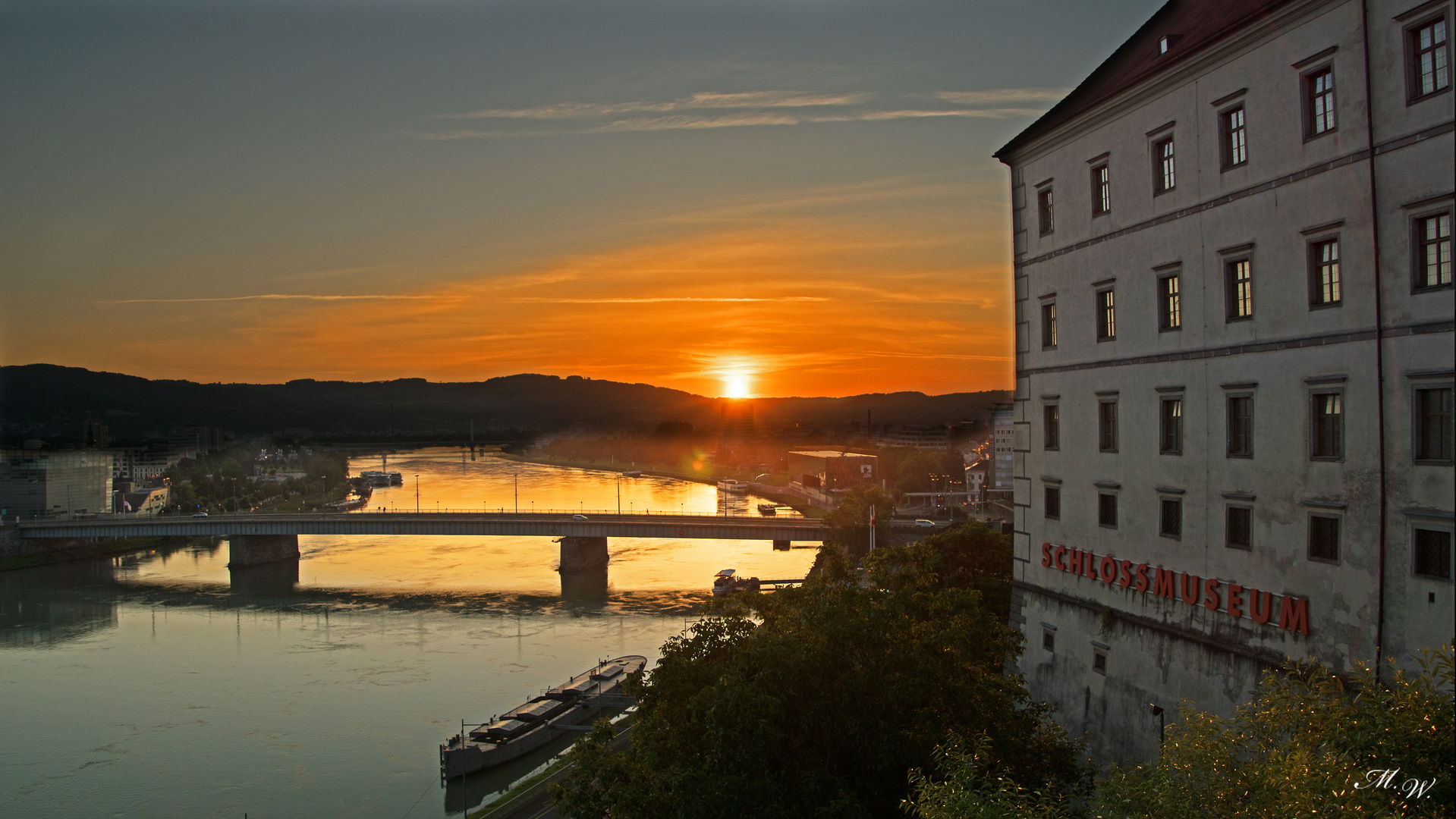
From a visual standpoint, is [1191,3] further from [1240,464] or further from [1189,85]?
[1240,464]

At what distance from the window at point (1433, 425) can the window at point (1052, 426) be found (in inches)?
389

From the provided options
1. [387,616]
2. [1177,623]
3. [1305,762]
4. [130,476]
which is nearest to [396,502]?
[130,476]

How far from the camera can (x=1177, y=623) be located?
64.1 ft

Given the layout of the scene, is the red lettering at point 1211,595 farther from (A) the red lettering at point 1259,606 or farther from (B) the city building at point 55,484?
(B) the city building at point 55,484

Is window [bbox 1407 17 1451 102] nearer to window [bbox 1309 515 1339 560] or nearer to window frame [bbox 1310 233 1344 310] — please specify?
window frame [bbox 1310 233 1344 310]

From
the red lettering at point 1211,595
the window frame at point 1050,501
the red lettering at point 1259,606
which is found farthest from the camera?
the window frame at point 1050,501

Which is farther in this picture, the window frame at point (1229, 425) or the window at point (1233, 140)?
the window frame at point (1229, 425)

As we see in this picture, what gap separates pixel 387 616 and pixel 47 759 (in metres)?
25.6

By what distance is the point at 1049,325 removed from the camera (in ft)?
81.5

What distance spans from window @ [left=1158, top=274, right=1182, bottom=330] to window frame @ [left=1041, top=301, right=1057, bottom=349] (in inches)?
162

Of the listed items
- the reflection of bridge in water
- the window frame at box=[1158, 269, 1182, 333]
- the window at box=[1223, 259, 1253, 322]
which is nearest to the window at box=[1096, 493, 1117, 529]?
the window frame at box=[1158, 269, 1182, 333]

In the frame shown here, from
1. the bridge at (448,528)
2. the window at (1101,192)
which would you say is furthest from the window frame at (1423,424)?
the bridge at (448,528)

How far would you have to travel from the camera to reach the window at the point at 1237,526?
706 inches

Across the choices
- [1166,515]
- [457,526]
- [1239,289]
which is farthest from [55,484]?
[1239,289]
